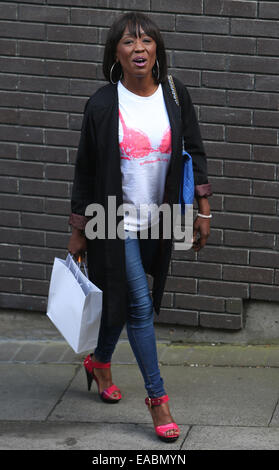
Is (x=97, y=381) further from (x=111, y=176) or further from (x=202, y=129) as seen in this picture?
(x=202, y=129)

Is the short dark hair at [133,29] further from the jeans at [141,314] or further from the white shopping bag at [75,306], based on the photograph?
the white shopping bag at [75,306]

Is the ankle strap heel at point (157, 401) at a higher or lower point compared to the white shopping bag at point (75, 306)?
lower

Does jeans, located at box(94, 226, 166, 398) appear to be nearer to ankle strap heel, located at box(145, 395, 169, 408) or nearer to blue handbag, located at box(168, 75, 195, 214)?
ankle strap heel, located at box(145, 395, 169, 408)

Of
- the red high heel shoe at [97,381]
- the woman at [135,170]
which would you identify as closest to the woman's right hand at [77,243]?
the woman at [135,170]

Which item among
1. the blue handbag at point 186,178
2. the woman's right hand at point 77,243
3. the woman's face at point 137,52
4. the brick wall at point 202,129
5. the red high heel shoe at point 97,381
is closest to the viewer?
the woman's face at point 137,52

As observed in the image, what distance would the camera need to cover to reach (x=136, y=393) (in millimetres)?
4883

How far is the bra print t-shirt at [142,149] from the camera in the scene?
416cm

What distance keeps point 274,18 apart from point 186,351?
6.83 ft

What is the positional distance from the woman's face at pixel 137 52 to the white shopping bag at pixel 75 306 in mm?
989

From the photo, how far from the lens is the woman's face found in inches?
162

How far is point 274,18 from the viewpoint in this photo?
5066mm
